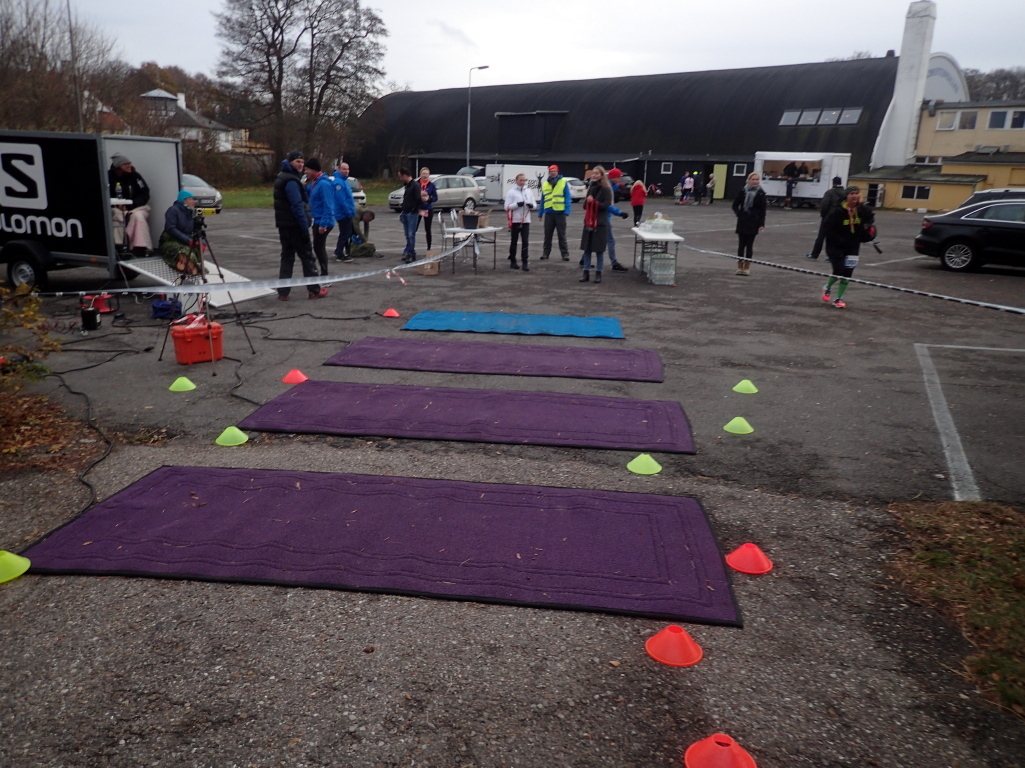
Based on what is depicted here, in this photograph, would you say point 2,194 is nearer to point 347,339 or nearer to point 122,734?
point 347,339

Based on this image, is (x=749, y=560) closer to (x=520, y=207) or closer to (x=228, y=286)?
(x=228, y=286)

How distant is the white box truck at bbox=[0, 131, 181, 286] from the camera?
35.0 feet

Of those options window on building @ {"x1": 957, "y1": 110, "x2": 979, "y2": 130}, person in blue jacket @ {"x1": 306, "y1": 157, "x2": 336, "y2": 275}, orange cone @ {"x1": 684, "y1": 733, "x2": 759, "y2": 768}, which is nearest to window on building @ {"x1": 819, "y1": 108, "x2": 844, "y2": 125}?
window on building @ {"x1": 957, "y1": 110, "x2": 979, "y2": 130}

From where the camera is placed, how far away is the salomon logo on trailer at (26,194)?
1078cm

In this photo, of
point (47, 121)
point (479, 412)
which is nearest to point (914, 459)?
point (479, 412)

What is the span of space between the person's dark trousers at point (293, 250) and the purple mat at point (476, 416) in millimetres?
4584

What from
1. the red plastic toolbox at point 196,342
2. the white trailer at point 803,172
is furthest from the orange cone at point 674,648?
the white trailer at point 803,172

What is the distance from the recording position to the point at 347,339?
9.39m

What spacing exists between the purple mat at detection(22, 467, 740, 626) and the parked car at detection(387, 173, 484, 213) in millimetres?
26492

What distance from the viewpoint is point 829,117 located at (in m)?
43.1

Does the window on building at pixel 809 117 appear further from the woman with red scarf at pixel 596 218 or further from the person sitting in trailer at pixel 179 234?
the person sitting in trailer at pixel 179 234

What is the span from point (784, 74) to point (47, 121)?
133 ft

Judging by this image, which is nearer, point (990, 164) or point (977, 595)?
point (977, 595)

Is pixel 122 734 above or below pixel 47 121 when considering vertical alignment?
below
